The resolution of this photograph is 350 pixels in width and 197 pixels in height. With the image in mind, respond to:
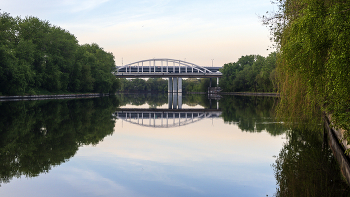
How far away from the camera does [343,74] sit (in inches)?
285

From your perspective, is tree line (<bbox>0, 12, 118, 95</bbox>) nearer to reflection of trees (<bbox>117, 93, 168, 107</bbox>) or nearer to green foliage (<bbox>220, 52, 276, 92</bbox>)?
reflection of trees (<bbox>117, 93, 168, 107</bbox>)

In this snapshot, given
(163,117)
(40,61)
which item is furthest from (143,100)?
(163,117)

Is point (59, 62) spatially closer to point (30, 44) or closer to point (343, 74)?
point (30, 44)

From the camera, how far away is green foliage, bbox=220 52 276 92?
8632 cm

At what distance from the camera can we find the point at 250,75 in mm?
101625

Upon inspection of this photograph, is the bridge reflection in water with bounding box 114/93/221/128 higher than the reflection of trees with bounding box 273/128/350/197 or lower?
higher

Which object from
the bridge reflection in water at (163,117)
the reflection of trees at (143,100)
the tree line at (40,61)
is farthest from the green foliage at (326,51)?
the tree line at (40,61)

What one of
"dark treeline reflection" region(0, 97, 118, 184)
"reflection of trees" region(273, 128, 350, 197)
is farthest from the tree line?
"reflection of trees" region(273, 128, 350, 197)

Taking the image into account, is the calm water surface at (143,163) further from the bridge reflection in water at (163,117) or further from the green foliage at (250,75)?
the green foliage at (250,75)

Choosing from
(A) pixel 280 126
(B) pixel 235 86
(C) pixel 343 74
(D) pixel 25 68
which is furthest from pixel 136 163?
(B) pixel 235 86

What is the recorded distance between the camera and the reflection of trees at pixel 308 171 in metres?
7.92

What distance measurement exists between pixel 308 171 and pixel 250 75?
310 feet

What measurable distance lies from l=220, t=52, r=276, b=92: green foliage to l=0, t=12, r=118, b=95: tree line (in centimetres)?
3970

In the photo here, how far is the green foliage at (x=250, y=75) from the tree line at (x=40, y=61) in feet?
130
